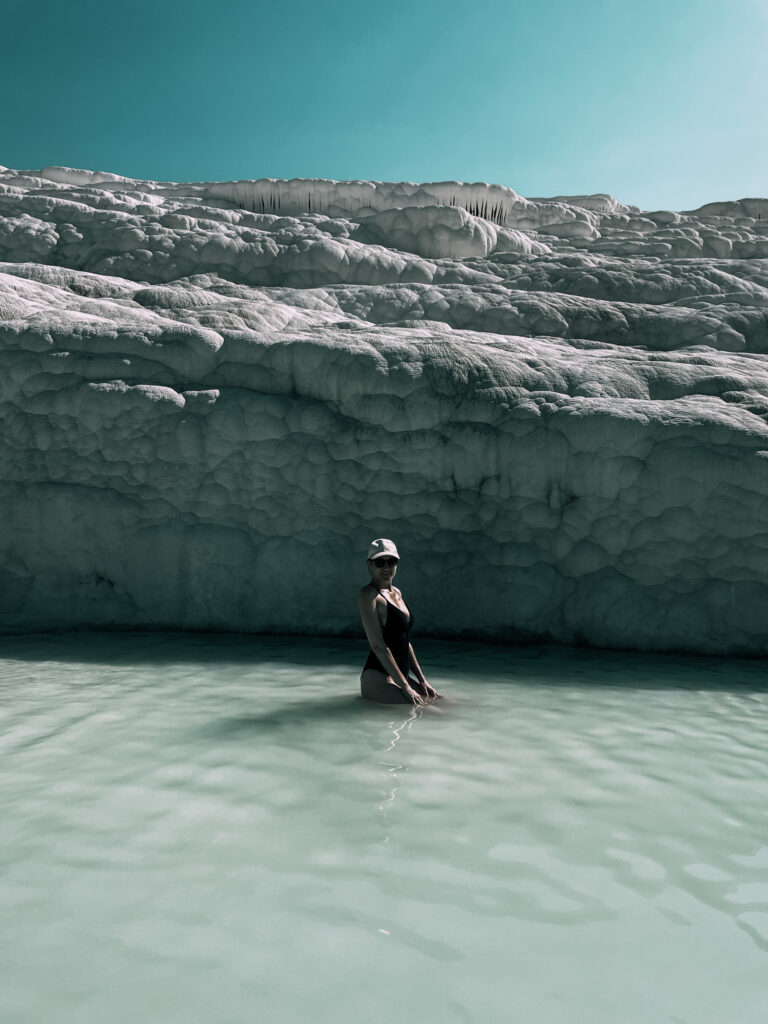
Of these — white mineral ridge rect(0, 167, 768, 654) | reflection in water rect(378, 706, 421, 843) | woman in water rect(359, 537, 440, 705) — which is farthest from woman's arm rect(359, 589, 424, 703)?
white mineral ridge rect(0, 167, 768, 654)

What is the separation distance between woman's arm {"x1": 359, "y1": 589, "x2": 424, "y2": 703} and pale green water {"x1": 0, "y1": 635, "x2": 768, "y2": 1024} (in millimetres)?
171

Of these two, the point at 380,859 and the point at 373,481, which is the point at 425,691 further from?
the point at 373,481

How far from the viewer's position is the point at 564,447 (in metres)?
5.49

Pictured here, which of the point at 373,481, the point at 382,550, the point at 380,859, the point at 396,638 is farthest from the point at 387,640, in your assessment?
the point at 373,481

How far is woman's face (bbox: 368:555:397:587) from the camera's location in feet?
12.8

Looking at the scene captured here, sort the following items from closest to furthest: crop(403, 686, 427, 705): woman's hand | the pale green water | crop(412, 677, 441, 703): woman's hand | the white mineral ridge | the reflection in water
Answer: the pale green water, the reflection in water, crop(403, 686, 427, 705): woman's hand, crop(412, 677, 441, 703): woman's hand, the white mineral ridge

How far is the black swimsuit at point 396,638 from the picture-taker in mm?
3975

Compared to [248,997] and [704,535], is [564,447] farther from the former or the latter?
[248,997]

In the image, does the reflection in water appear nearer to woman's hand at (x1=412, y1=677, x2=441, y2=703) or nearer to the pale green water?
the pale green water

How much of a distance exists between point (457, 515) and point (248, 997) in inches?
164

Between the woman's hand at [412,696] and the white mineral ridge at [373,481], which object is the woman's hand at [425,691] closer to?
the woman's hand at [412,696]

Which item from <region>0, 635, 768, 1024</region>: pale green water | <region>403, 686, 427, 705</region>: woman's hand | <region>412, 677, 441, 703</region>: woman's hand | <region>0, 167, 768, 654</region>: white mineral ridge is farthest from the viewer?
<region>0, 167, 768, 654</region>: white mineral ridge

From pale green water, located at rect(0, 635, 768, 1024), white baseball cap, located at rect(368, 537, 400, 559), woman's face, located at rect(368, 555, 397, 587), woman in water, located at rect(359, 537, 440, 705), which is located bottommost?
pale green water, located at rect(0, 635, 768, 1024)

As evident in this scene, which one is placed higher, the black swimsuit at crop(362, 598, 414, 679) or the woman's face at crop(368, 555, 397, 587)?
the woman's face at crop(368, 555, 397, 587)
